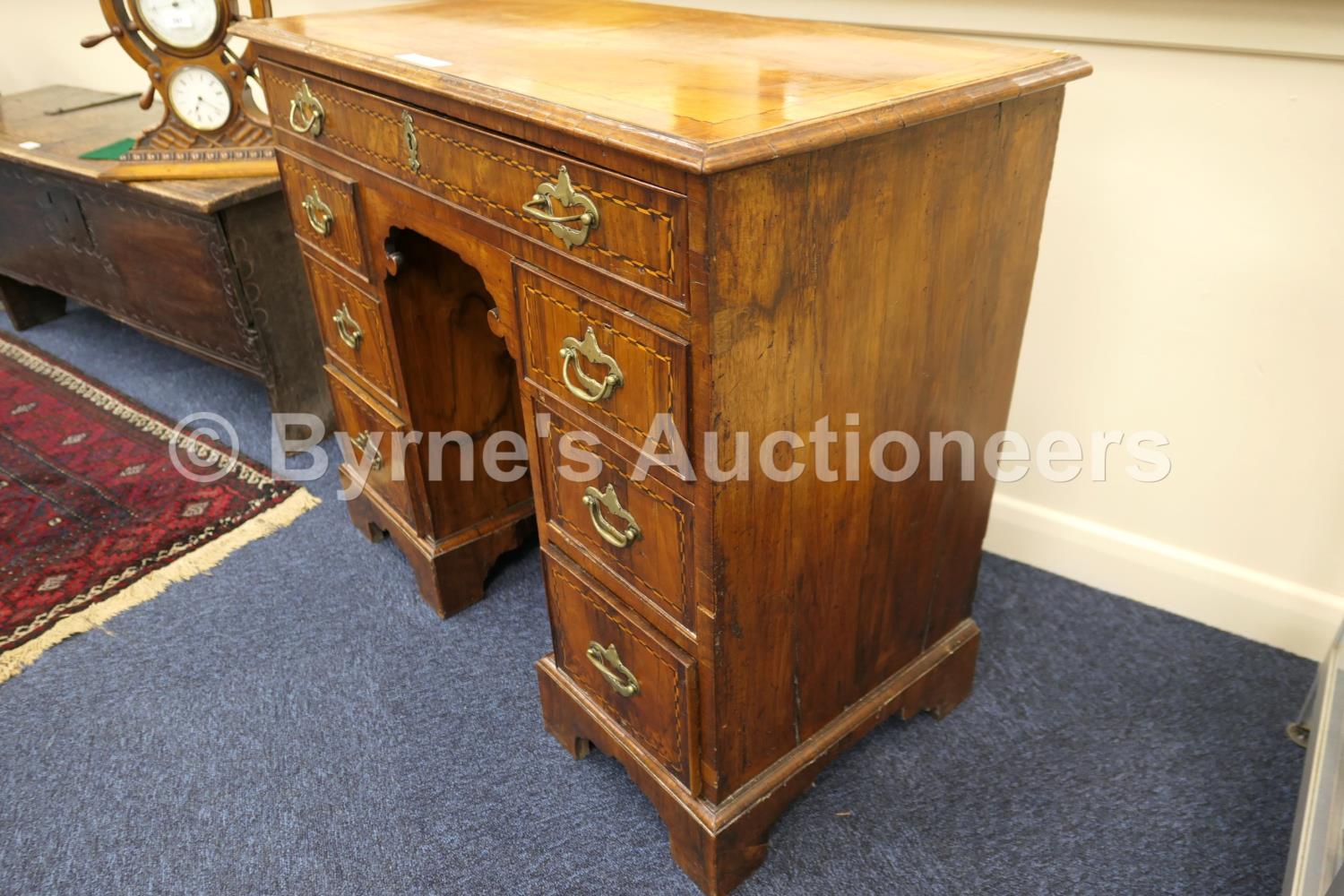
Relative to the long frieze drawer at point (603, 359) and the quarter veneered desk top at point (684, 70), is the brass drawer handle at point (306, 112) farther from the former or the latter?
the long frieze drawer at point (603, 359)

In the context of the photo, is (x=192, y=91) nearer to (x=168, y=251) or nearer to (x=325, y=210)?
(x=168, y=251)

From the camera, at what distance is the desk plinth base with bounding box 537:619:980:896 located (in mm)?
1146

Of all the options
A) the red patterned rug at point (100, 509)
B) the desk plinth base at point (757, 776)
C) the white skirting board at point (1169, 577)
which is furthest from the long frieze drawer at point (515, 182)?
the white skirting board at point (1169, 577)

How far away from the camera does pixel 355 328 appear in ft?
5.06

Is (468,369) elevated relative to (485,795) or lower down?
elevated

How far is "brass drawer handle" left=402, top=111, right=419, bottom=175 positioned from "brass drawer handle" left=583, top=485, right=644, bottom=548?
1.47ft

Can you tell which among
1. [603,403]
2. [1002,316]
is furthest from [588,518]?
[1002,316]

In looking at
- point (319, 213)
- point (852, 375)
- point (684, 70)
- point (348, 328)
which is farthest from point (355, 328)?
point (852, 375)

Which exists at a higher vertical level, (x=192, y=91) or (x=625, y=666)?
(x=192, y=91)

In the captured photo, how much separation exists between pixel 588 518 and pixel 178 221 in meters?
1.37

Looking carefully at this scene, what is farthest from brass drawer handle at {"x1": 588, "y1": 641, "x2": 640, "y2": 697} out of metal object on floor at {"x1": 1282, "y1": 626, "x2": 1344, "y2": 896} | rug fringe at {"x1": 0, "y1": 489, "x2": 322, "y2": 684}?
rug fringe at {"x1": 0, "y1": 489, "x2": 322, "y2": 684}

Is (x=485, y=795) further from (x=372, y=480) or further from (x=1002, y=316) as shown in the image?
(x=1002, y=316)

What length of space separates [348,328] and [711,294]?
38.1 inches

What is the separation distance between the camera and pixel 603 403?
0.99m
